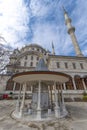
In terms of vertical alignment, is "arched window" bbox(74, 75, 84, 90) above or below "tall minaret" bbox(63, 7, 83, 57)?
below

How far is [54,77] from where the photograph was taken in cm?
746

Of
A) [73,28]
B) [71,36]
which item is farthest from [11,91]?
[73,28]

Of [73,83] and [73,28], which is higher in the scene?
[73,28]

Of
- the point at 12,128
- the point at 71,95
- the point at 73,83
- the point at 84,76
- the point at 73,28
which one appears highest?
the point at 73,28

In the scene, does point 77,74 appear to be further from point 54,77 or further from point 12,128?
point 12,128

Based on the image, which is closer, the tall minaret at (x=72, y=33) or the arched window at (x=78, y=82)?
the arched window at (x=78, y=82)

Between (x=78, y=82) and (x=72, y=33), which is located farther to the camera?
(x=72, y=33)

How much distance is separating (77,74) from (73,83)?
268cm

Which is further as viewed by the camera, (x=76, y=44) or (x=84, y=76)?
(x=76, y=44)

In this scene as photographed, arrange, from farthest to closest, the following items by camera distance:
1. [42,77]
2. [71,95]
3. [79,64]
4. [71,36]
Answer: [71,36] < [79,64] < [71,95] < [42,77]

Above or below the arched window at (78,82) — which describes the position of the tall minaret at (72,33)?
above

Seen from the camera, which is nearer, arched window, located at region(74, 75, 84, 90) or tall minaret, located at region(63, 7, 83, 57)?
arched window, located at region(74, 75, 84, 90)

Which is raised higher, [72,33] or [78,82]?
[72,33]

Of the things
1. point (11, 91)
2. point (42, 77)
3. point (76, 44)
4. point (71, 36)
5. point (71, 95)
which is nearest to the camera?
point (42, 77)
